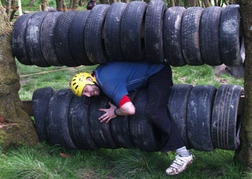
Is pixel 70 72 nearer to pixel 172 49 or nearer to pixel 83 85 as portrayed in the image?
pixel 83 85

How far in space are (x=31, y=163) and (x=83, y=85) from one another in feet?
3.75

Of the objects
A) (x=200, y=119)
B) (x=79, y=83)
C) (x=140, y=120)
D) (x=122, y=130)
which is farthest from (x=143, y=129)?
(x=79, y=83)

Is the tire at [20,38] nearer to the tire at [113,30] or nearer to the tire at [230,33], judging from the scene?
the tire at [113,30]

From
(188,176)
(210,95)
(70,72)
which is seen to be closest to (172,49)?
(210,95)

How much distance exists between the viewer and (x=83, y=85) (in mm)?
3617

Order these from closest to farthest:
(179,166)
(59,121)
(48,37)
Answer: (179,166), (48,37), (59,121)

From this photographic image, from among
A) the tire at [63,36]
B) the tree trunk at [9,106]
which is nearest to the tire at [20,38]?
the tree trunk at [9,106]

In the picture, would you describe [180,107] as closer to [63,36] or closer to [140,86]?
[140,86]

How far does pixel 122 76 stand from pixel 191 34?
99cm

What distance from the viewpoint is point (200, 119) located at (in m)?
3.38

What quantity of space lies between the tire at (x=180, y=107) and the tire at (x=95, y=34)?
1041 millimetres

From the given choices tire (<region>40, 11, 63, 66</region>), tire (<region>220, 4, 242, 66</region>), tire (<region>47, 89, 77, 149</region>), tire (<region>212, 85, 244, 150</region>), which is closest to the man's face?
tire (<region>47, 89, 77, 149</region>)

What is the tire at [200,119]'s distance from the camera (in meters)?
3.37

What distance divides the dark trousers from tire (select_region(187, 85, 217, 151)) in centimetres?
18
